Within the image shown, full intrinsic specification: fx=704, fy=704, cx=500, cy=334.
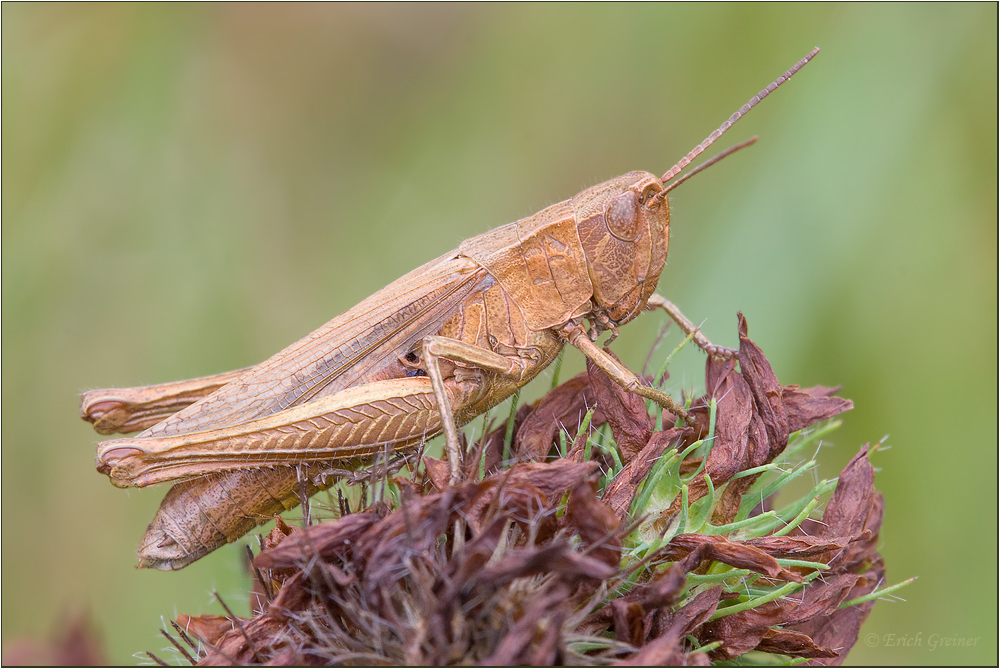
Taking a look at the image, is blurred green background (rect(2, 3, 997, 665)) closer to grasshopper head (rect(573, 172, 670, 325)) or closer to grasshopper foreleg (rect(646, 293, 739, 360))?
grasshopper foreleg (rect(646, 293, 739, 360))

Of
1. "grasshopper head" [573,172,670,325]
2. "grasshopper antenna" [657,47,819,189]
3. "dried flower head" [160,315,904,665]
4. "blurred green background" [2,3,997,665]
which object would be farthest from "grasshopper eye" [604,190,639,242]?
"dried flower head" [160,315,904,665]

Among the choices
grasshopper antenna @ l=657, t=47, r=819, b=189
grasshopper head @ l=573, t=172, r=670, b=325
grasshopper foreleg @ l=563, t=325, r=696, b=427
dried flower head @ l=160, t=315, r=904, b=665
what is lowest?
dried flower head @ l=160, t=315, r=904, b=665

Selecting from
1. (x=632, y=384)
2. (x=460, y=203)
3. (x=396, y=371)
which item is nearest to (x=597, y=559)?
(x=632, y=384)

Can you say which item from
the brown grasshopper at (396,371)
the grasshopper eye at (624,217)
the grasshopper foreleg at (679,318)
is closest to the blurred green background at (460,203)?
the grasshopper foreleg at (679,318)

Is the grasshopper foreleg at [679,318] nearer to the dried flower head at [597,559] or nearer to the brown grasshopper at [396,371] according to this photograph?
the brown grasshopper at [396,371]

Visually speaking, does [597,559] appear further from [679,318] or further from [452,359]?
[679,318]

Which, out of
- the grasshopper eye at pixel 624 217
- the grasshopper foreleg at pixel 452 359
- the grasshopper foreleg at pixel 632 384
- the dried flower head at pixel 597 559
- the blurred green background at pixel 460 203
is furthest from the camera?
the blurred green background at pixel 460 203
